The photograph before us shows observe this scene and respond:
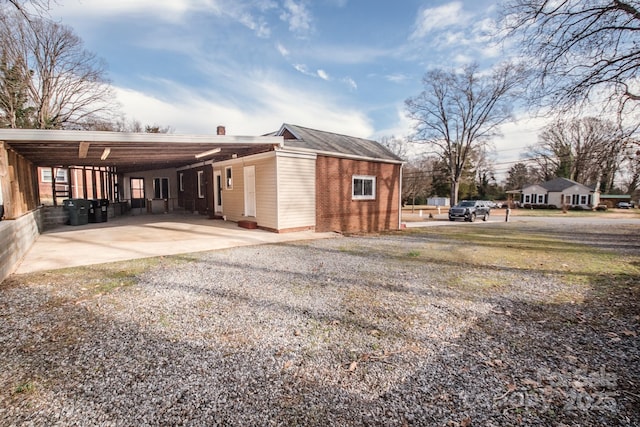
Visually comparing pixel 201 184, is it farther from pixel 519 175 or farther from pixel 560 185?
pixel 519 175

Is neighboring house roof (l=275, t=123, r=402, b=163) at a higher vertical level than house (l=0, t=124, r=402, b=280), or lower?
higher

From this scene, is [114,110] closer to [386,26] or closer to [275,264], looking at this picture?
[386,26]

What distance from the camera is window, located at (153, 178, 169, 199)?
1911 cm

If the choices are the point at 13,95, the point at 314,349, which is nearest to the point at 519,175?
the point at 314,349

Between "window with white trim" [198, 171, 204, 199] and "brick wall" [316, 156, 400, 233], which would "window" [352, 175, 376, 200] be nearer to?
"brick wall" [316, 156, 400, 233]

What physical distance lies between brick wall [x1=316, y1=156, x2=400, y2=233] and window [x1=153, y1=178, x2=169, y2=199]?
12813 mm

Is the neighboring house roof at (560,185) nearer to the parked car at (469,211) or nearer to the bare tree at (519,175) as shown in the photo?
the bare tree at (519,175)

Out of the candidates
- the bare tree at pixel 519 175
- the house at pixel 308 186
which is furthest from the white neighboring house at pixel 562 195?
the house at pixel 308 186

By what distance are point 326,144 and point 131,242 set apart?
310 inches

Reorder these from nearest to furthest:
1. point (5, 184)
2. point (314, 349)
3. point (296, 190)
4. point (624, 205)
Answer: point (314, 349) < point (5, 184) < point (296, 190) < point (624, 205)

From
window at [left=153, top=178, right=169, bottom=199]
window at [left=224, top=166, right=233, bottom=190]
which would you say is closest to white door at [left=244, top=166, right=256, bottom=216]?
window at [left=224, top=166, right=233, bottom=190]

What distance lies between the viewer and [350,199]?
Answer: 1248cm

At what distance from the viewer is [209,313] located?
3758 millimetres

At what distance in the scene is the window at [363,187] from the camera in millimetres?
12719
